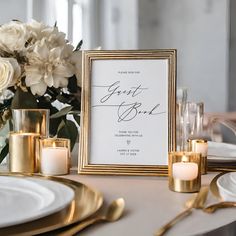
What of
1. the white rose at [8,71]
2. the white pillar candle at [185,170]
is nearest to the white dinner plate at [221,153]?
the white pillar candle at [185,170]

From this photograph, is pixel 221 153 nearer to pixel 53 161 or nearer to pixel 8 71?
pixel 53 161

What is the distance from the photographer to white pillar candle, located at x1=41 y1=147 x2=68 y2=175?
0.92m

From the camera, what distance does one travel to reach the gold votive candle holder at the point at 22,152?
3.08 feet

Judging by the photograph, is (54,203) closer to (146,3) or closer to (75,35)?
(75,35)

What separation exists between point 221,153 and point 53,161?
397 mm

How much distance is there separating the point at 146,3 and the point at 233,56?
61 centimetres

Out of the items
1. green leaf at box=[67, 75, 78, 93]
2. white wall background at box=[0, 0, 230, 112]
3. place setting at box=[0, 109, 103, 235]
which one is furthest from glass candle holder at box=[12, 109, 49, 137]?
white wall background at box=[0, 0, 230, 112]

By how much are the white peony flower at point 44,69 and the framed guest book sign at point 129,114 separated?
92 millimetres

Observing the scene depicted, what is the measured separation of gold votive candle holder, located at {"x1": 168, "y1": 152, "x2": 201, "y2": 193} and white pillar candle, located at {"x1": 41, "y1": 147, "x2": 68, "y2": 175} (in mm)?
228

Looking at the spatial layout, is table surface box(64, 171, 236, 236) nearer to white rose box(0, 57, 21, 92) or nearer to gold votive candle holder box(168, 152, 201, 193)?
gold votive candle holder box(168, 152, 201, 193)

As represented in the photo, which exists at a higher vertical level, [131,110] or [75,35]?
[75,35]

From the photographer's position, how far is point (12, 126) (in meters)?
1.04

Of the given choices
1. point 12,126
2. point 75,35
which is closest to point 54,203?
point 12,126

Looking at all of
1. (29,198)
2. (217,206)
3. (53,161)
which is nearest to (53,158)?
(53,161)
